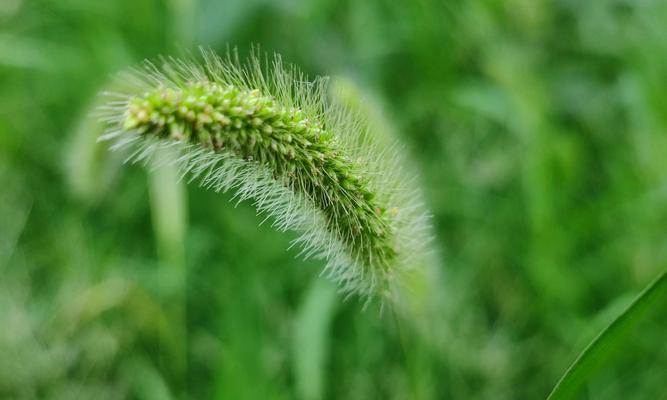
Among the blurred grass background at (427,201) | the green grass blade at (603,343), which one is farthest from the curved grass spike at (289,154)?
the blurred grass background at (427,201)

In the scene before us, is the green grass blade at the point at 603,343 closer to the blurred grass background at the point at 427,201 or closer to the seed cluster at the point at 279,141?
the seed cluster at the point at 279,141

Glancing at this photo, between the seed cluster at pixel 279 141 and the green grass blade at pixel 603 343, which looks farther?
the green grass blade at pixel 603 343

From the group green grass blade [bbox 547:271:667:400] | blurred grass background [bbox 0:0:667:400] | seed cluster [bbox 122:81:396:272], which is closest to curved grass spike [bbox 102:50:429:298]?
seed cluster [bbox 122:81:396:272]

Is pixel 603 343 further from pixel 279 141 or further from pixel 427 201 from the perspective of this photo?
pixel 427 201

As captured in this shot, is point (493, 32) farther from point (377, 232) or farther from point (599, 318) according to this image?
point (377, 232)

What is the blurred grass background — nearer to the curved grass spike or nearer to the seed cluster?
the curved grass spike

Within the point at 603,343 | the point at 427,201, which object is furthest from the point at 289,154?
the point at 427,201

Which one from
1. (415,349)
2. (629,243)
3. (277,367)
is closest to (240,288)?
(277,367)
